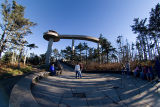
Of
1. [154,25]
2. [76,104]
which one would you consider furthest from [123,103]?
[154,25]

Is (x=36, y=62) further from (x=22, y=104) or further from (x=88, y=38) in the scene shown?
(x=22, y=104)

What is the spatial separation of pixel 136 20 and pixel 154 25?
15.9ft

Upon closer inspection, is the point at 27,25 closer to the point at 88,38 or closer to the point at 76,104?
the point at 76,104

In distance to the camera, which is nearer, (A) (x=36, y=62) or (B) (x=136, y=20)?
(B) (x=136, y=20)

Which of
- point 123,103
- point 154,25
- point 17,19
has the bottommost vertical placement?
point 123,103

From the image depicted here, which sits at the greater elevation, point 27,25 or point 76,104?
point 27,25

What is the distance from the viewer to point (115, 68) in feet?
35.9

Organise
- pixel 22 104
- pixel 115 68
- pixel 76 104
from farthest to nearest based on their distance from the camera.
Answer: pixel 115 68 → pixel 76 104 → pixel 22 104

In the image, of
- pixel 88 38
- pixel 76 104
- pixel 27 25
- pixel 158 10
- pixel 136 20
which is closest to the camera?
pixel 76 104

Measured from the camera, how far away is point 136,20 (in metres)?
19.5

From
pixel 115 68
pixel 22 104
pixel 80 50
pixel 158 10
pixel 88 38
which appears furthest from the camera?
pixel 88 38

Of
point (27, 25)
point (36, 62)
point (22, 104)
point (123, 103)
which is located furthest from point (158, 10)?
point (36, 62)

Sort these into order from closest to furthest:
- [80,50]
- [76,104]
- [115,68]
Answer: [76,104] → [115,68] → [80,50]

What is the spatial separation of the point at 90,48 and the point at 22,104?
24351 millimetres
